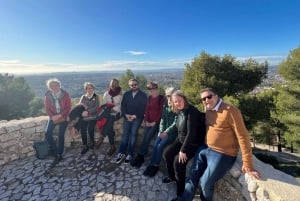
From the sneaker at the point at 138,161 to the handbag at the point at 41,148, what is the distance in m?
1.93

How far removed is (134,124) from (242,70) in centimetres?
1087

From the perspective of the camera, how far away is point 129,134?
13.7 feet

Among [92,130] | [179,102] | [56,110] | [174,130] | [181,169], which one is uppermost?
[179,102]

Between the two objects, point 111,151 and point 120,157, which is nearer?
point 120,157

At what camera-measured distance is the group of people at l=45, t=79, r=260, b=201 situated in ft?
8.30

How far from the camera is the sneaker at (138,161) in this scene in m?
3.86

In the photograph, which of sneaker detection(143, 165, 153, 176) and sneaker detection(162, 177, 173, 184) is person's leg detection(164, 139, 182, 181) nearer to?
sneaker detection(162, 177, 173, 184)

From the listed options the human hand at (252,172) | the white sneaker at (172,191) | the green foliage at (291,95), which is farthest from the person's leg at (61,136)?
the green foliage at (291,95)

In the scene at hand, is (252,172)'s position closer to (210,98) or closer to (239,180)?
(239,180)

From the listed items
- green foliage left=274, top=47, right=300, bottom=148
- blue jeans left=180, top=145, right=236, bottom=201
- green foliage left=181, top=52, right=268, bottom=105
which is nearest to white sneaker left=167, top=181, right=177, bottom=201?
blue jeans left=180, top=145, right=236, bottom=201

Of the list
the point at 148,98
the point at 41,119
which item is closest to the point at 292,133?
the point at 148,98

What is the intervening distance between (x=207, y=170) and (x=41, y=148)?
11.4 ft

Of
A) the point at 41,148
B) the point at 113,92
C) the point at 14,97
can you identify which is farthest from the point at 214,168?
the point at 14,97

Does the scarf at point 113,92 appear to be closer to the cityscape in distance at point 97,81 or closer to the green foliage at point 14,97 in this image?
the cityscape in distance at point 97,81
